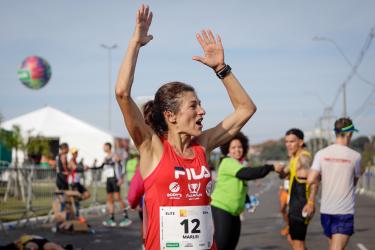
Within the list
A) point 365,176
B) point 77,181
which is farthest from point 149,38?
point 365,176

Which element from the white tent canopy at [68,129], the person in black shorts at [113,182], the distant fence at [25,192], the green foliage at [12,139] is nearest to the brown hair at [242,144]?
the distant fence at [25,192]

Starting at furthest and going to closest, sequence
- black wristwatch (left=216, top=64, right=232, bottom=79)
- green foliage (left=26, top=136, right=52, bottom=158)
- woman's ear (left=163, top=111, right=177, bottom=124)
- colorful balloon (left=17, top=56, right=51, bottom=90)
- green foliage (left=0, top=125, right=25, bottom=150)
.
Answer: green foliage (left=26, top=136, right=52, bottom=158) → green foliage (left=0, top=125, right=25, bottom=150) → colorful balloon (left=17, top=56, right=51, bottom=90) → black wristwatch (left=216, top=64, right=232, bottom=79) → woman's ear (left=163, top=111, right=177, bottom=124)

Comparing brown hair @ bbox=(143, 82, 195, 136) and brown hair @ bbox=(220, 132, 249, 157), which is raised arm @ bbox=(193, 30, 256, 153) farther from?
brown hair @ bbox=(220, 132, 249, 157)

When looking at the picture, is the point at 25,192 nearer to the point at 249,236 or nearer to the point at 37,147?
the point at 249,236

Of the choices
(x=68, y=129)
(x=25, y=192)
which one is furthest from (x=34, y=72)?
(x=68, y=129)

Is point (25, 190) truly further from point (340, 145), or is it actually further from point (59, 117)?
point (59, 117)

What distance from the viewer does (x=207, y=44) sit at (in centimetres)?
423

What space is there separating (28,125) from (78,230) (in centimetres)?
3110

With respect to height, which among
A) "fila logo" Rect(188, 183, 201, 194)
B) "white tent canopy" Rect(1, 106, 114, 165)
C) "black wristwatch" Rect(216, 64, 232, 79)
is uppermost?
"white tent canopy" Rect(1, 106, 114, 165)

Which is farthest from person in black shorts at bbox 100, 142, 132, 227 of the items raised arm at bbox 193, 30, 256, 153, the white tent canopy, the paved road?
the white tent canopy

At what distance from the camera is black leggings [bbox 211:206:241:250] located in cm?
668

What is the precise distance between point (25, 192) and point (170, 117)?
478 inches

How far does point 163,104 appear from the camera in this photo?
13.1 ft

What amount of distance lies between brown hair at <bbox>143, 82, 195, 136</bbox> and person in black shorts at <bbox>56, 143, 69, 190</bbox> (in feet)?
37.1
